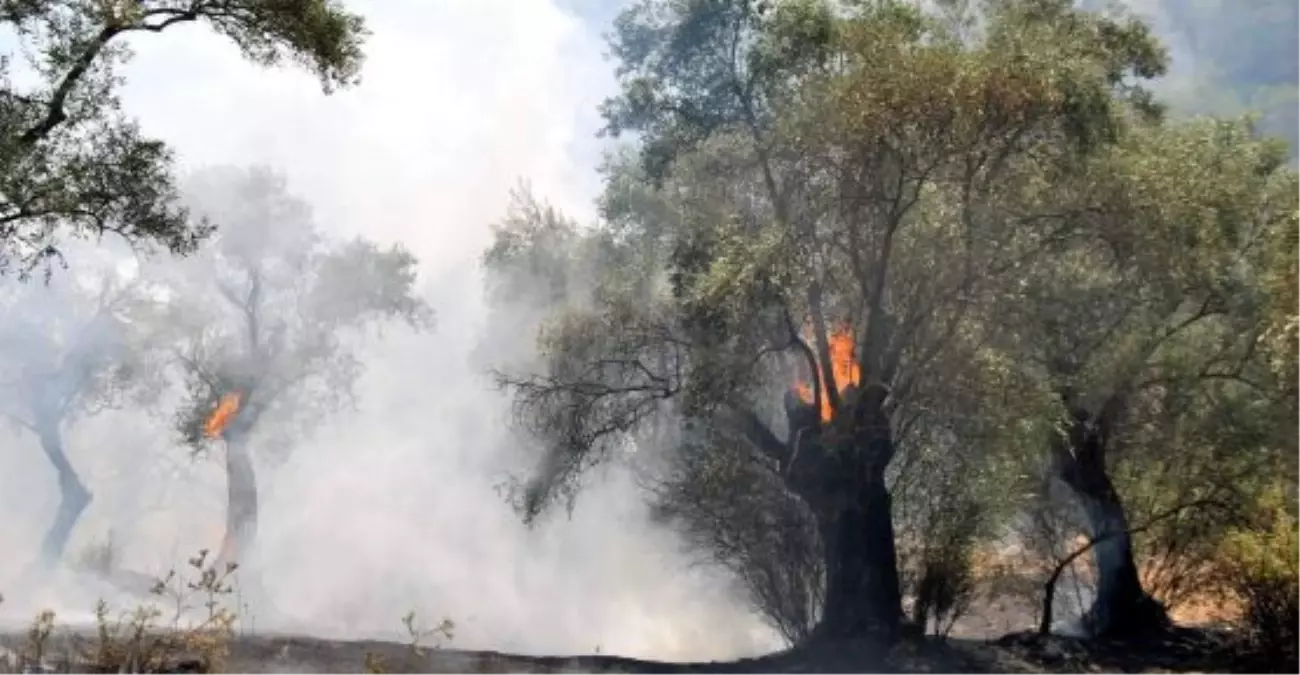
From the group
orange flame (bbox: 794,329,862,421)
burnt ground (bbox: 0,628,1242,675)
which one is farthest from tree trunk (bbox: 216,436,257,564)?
orange flame (bbox: 794,329,862,421)

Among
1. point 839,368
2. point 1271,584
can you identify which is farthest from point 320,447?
point 1271,584

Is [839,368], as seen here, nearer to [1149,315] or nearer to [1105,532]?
[1149,315]

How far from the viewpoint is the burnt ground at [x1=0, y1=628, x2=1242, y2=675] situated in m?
15.5

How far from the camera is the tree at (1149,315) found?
19500 mm

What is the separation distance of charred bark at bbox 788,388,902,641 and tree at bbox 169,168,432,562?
93.2ft

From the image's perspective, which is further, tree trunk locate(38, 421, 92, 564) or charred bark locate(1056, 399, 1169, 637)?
tree trunk locate(38, 421, 92, 564)

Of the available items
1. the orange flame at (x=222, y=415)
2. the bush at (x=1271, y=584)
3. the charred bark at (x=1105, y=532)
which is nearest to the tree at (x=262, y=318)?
the orange flame at (x=222, y=415)

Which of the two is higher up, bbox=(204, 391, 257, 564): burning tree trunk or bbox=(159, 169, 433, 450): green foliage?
bbox=(159, 169, 433, 450): green foliage

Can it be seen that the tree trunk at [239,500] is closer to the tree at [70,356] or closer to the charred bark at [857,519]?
the tree at [70,356]

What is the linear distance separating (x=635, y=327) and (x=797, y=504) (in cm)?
501

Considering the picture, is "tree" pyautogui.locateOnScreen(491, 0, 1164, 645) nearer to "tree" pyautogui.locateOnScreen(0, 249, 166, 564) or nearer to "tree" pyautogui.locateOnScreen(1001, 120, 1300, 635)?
"tree" pyautogui.locateOnScreen(1001, 120, 1300, 635)

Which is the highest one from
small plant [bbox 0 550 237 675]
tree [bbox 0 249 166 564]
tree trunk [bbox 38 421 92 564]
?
tree [bbox 0 249 166 564]

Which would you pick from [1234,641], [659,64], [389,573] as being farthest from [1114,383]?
[389,573]

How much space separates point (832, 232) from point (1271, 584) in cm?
888
